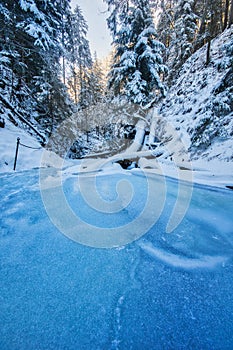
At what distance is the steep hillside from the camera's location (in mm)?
6531

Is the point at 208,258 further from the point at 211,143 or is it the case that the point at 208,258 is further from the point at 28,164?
the point at 28,164

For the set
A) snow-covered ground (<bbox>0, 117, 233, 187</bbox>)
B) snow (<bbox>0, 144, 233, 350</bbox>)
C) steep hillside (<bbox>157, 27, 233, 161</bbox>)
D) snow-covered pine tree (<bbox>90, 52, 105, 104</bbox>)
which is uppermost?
snow-covered pine tree (<bbox>90, 52, 105, 104</bbox>)

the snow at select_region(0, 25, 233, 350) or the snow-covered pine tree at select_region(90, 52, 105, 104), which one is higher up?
the snow-covered pine tree at select_region(90, 52, 105, 104)

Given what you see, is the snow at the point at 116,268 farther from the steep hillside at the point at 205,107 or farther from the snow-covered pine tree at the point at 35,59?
the snow-covered pine tree at the point at 35,59

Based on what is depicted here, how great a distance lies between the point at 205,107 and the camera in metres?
8.33

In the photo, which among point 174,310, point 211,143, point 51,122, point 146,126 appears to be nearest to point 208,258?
point 174,310

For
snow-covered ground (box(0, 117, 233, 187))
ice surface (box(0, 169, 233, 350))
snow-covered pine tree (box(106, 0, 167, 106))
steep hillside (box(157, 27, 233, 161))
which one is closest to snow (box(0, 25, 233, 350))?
ice surface (box(0, 169, 233, 350))

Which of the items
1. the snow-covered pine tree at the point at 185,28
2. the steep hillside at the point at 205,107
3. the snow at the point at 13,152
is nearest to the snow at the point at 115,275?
the snow at the point at 13,152

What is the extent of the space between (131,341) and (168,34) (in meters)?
27.3

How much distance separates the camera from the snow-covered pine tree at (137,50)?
10.2 metres

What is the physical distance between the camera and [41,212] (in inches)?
130

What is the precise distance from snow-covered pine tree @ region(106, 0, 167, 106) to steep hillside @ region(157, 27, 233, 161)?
2.18 meters

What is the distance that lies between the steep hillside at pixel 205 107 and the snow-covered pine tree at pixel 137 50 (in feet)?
7.14

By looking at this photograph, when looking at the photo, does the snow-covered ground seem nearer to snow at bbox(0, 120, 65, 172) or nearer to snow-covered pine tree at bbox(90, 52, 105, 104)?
snow at bbox(0, 120, 65, 172)
